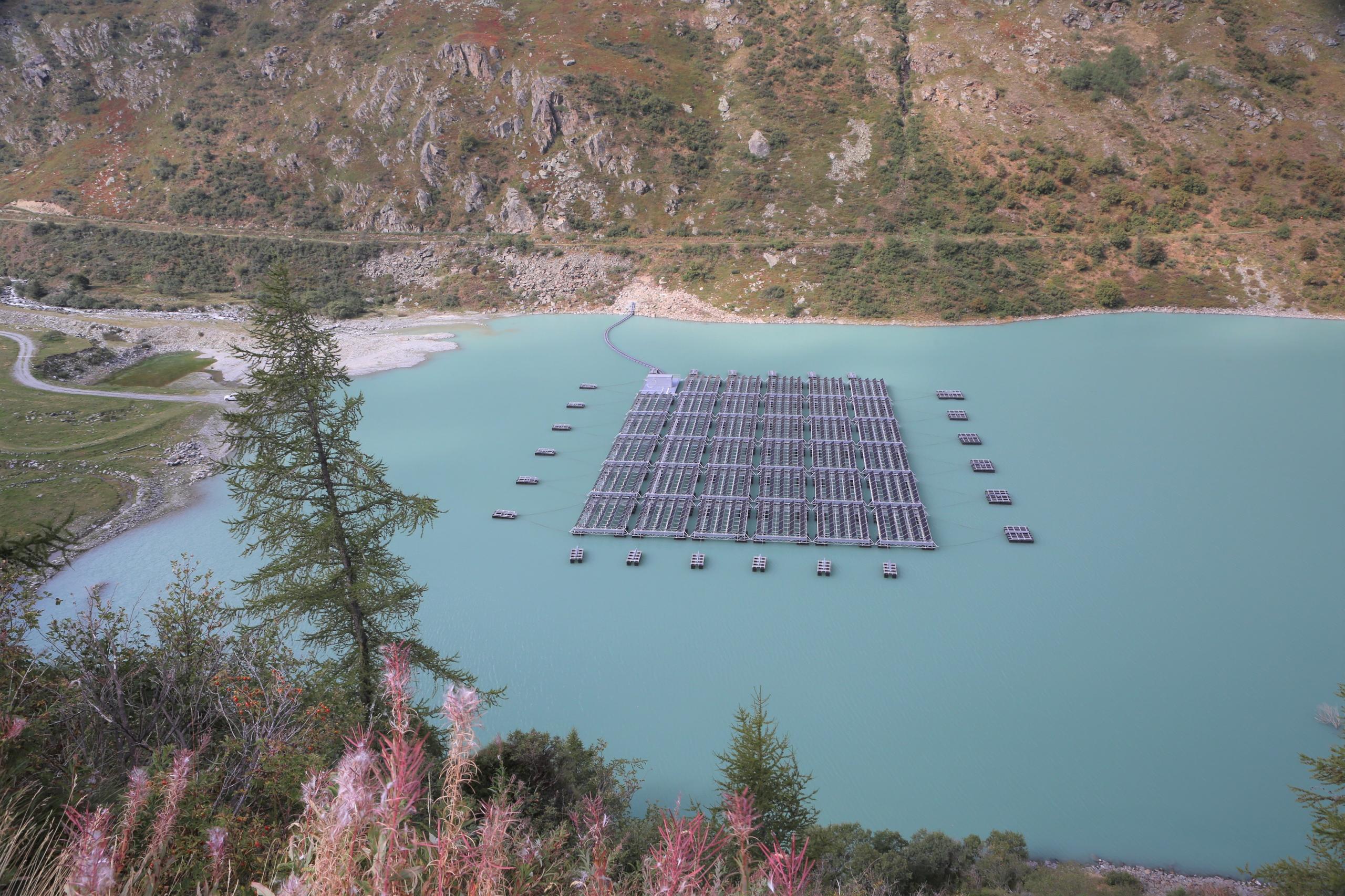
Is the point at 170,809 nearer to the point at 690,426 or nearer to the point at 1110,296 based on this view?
the point at 690,426

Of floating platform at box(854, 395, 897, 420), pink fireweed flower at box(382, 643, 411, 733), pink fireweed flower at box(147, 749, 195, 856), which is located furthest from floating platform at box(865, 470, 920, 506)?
pink fireweed flower at box(147, 749, 195, 856)

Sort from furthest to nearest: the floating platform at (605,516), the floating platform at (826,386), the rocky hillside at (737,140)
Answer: the rocky hillside at (737,140), the floating platform at (826,386), the floating platform at (605,516)

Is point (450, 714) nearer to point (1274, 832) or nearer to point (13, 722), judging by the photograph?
point (13, 722)

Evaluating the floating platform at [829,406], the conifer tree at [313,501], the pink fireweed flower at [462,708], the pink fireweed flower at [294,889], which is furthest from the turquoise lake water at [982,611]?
the pink fireweed flower at [294,889]

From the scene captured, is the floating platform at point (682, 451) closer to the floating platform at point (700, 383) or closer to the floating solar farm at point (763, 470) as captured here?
the floating solar farm at point (763, 470)

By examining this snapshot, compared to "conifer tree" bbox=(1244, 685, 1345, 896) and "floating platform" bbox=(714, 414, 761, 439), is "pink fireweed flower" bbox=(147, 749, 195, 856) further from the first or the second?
"floating platform" bbox=(714, 414, 761, 439)

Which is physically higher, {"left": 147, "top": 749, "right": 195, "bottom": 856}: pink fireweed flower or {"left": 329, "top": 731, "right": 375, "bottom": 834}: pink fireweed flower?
{"left": 329, "top": 731, "right": 375, "bottom": 834}: pink fireweed flower
